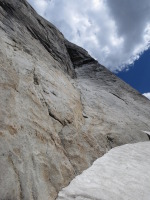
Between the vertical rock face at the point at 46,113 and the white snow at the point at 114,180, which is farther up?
the vertical rock face at the point at 46,113

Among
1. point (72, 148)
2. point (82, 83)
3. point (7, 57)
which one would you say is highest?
point (82, 83)

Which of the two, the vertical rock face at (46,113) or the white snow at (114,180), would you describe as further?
the white snow at (114,180)

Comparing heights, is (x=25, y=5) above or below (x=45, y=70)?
above

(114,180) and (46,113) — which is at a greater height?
(46,113)

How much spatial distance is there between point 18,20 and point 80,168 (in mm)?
8746

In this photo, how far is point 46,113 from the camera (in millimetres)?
9180

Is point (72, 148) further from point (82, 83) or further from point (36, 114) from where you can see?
point (82, 83)

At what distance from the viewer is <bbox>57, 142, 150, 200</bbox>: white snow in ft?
23.2

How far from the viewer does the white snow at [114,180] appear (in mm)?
7066

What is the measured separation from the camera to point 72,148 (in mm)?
9117

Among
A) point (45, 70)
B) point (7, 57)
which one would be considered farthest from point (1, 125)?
point (45, 70)

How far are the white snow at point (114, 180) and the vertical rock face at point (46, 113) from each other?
0.34 meters

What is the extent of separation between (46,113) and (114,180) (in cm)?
315

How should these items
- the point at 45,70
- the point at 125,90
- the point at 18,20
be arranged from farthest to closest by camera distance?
the point at 125,90 < the point at 18,20 < the point at 45,70
